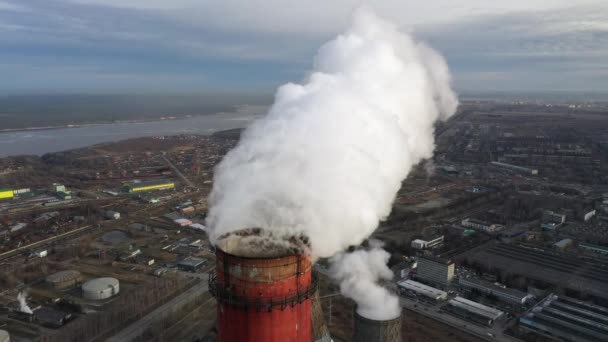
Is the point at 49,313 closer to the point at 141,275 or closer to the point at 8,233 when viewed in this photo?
the point at 141,275

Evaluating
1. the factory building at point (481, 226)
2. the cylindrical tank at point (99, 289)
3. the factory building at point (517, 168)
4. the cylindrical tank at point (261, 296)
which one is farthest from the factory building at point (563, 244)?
the cylindrical tank at point (261, 296)

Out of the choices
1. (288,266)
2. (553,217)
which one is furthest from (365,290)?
(553,217)

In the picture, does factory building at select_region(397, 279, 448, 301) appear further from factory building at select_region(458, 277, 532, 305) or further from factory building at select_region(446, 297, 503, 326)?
factory building at select_region(458, 277, 532, 305)

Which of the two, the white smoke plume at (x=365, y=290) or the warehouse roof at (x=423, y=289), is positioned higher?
the white smoke plume at (x=365, y=290)

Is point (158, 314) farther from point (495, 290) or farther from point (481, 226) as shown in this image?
point (481, 226)

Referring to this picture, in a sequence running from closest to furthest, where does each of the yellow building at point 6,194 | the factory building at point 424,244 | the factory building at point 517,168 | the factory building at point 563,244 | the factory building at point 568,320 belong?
the factory building at point 568,320 → the factory building at point 563,244 → the factory building at point 424,244 → the yellow building at point 6,194 → the factory building at point 517,168

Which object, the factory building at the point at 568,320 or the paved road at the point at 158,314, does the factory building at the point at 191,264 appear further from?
the factory building at the point at 568,320
